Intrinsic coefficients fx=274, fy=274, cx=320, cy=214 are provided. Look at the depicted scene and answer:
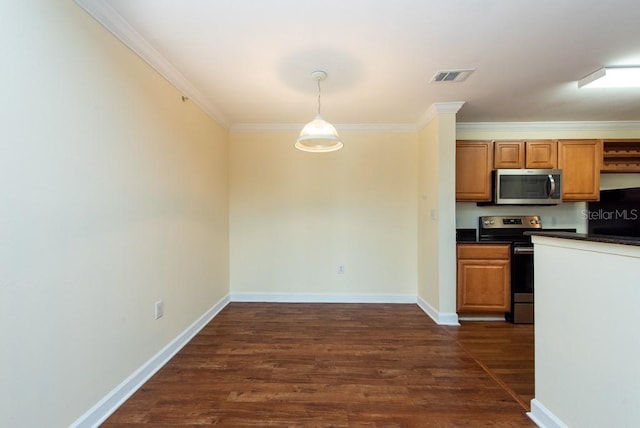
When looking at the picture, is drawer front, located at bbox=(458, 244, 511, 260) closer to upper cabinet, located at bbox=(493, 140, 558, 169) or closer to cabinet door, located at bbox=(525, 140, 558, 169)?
upper cabinet, located at bbox=(493, 140, 558, 169)

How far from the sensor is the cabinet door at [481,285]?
3.20 metres

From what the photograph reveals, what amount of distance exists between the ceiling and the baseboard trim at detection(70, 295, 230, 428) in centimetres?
226

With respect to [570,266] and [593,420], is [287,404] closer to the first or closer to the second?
[593,420]

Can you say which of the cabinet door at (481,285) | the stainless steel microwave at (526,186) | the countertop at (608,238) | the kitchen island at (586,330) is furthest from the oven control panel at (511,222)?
the countertop at (608,238)

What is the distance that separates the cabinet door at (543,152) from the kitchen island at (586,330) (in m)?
2.37

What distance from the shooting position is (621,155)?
3457 mm

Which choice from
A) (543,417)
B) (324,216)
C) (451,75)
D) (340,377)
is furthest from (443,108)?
(340,377)

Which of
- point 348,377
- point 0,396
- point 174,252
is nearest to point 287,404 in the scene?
point 348,377

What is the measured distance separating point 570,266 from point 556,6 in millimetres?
1512

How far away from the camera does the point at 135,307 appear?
6.31ft

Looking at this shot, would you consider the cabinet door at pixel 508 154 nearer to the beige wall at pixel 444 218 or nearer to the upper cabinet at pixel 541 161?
the upper cabinet at pixel 541 161

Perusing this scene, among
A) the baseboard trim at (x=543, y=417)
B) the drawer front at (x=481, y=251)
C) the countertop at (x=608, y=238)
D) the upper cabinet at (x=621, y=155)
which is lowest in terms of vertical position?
the baseboard trim at (x=543, y=417)

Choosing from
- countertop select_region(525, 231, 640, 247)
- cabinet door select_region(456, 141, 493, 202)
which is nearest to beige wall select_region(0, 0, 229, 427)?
countertop select_region(525, 231, 640, 247)

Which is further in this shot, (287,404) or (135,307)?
(135,307)
